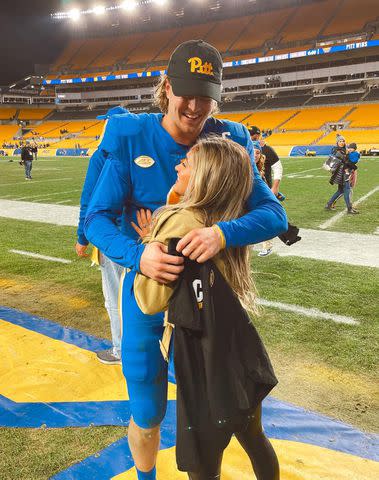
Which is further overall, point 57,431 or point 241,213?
point 57,431

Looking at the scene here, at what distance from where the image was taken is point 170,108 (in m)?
1.76

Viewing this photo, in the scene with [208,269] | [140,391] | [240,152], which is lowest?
[140,391]

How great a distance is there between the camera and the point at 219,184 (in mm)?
1458

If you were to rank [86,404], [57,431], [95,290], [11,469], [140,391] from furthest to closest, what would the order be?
[95,290] → [86,404] → [57,431] → [11,469] → [140,391]

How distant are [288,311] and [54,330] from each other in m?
2.43

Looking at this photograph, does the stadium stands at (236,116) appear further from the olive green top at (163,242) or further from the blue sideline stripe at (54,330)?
the olive green top at (163,242)

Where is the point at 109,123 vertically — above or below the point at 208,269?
above

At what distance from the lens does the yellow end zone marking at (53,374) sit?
121 inches

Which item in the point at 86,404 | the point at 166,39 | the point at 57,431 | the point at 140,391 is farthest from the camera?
the point at 166,39

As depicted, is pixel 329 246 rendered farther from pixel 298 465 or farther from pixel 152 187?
pixel 152 187

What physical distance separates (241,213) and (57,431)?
2008mm

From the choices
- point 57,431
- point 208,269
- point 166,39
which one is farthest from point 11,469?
point 166,39

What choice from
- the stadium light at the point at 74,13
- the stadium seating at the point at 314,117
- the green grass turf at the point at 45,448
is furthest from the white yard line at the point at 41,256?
the stadium light at the point at 74,13

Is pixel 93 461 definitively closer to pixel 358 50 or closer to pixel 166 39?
pixel 358 50
